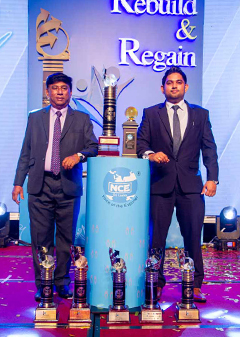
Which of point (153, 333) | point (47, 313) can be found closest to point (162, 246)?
point (153, 333)

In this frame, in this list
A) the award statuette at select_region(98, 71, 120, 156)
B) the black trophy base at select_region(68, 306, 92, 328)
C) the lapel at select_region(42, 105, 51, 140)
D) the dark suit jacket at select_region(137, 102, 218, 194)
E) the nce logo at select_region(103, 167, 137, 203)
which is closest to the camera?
the black trophy base at select_region(68, 306, 92, 328)

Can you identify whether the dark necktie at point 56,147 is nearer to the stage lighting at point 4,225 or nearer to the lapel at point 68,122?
the lapel at point 68,122

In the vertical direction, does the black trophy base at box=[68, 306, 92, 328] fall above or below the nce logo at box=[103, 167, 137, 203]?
below

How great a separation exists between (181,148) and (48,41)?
313cm

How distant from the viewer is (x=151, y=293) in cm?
297

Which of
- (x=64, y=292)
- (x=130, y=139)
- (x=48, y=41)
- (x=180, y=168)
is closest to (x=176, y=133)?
(x=180, y=168)

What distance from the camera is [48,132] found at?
11.3 feet

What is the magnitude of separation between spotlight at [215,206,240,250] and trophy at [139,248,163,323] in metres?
2.85

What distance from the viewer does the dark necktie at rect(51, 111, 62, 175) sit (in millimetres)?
3366

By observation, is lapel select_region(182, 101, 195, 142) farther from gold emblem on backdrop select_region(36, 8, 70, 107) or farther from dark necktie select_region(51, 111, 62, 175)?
gold emblem on backdrop select_region(36, 8, 70, 107)

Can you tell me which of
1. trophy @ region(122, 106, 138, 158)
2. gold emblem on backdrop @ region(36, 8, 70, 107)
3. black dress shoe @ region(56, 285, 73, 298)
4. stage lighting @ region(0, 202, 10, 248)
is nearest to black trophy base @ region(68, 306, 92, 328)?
black dress shoe @ region(56, 285, 73, 298)

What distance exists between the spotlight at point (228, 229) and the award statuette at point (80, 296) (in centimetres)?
312

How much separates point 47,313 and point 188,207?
1300 millimetres

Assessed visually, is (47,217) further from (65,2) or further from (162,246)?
(65,2)
